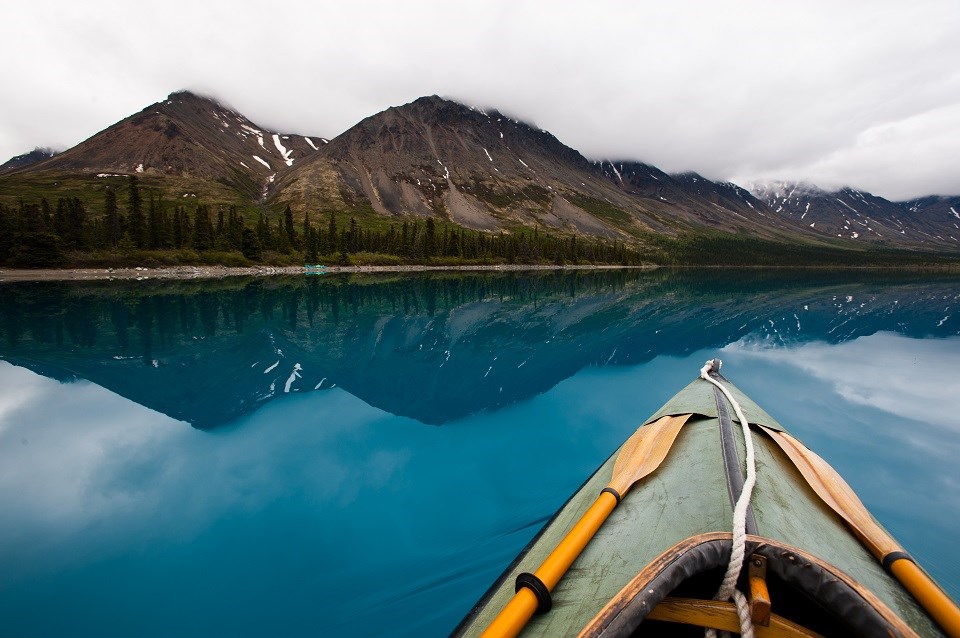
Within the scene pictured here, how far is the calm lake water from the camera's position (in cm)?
587

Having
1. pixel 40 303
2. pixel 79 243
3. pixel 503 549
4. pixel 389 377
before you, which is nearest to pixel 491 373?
pixel 389 377

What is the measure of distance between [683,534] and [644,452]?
2.21m

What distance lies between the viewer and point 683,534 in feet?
12.3

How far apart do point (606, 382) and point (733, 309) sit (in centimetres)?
3110

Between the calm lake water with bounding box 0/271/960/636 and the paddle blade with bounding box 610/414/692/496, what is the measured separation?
2.36 meters

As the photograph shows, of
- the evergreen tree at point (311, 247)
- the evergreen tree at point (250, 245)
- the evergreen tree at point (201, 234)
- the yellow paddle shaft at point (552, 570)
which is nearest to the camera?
the yellow paddle shaft at point (552, 570)

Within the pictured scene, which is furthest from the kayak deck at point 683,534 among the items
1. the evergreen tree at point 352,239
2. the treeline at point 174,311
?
the evergreen tree at point 352,239

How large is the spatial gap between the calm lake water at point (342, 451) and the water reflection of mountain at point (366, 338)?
23cm

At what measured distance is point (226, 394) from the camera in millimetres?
14617

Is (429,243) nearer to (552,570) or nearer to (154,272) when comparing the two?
(154,272)

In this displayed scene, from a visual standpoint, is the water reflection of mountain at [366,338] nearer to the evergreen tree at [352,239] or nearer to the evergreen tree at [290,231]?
the evergreen tree at [290,231]

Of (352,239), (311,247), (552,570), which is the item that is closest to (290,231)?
(311,247)

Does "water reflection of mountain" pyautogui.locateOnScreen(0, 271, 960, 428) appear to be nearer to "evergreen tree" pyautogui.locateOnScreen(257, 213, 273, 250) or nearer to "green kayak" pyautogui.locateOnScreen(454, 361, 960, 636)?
"green kayak" pyautogui.locateOnScreen(454, 361, 960, 636)

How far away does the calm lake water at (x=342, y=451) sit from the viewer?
5871 mm
